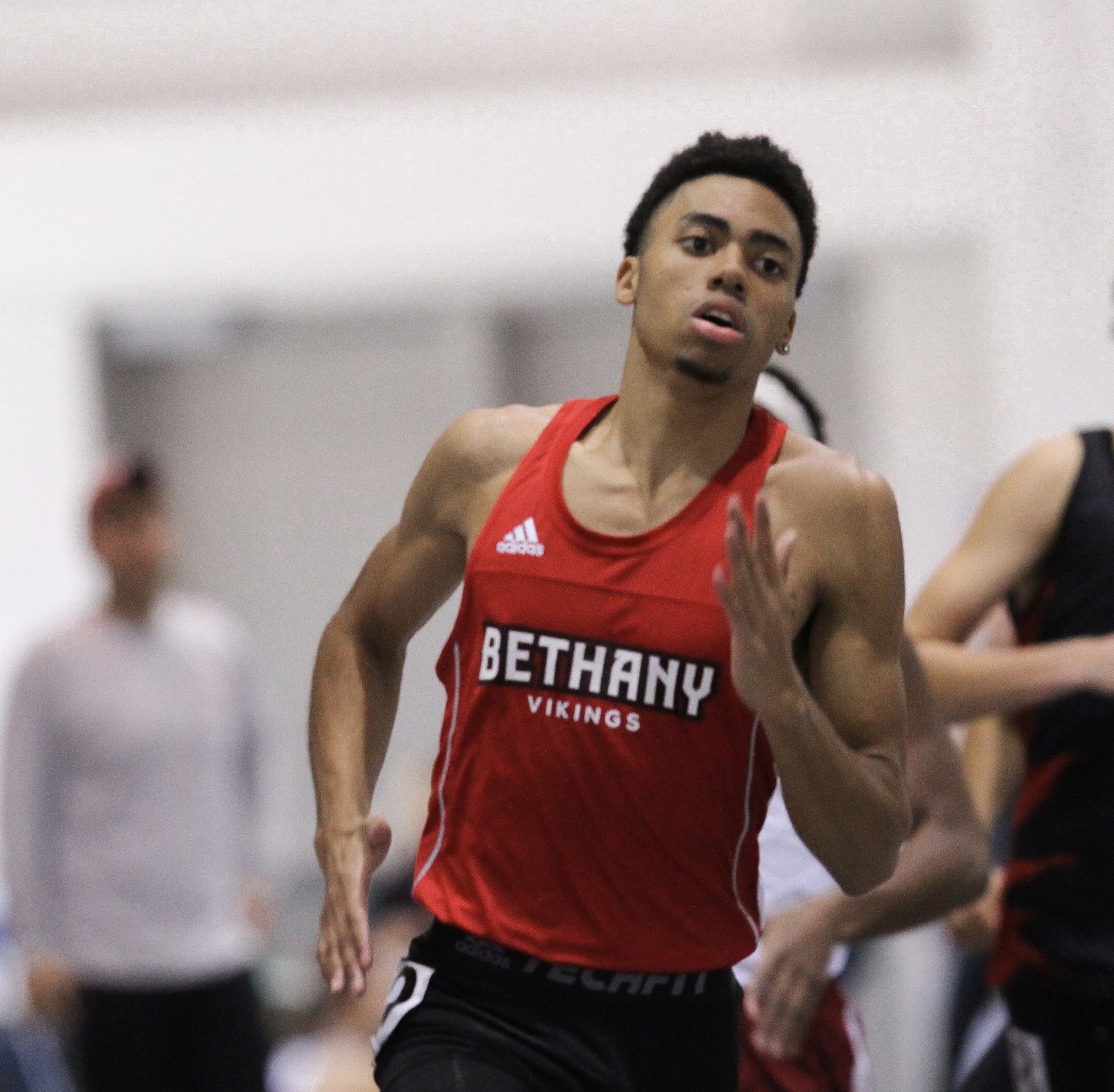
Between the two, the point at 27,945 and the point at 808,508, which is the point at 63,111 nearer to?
the point at 27,945

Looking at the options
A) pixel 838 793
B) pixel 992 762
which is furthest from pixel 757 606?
pixel 992 762

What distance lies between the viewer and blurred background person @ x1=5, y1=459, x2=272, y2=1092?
5117 millimetres

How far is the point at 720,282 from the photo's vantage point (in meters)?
2.30

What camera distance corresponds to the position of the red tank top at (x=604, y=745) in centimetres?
226

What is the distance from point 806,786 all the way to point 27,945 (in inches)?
143

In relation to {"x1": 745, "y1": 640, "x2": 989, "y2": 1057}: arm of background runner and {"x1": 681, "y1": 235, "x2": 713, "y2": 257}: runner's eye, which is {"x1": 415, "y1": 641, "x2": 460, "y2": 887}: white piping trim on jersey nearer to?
{"x1": 681, "y1": 235, "x2": 713, "y2": 257}: runner's eye

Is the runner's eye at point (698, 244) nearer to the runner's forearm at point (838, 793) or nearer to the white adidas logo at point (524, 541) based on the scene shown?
the white adidas logo at point (524, 541)

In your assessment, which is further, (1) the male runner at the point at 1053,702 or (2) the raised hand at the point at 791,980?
(1) the male runner at the point at 1053,702

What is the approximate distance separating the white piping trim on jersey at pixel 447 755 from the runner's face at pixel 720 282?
18.4 inches

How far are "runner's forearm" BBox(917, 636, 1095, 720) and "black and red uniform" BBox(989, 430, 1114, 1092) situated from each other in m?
0.10

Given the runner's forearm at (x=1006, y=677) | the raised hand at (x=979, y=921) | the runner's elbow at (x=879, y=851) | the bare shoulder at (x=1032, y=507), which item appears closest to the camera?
the runner's elbow at (x=879, y=851)

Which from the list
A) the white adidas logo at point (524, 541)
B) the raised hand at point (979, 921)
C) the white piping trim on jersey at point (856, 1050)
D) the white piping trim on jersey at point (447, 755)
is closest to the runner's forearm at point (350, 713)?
the white piping trim on jersey at point (447, 755)

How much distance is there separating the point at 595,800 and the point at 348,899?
34 centimetres

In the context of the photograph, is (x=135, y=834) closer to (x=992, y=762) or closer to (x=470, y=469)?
(x=992, y=762)
